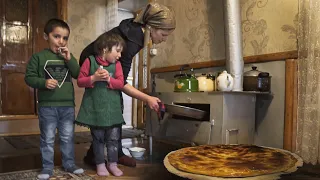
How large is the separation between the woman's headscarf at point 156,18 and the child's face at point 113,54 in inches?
11.0

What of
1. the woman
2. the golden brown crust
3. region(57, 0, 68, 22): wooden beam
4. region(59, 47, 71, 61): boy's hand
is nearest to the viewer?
the golden brown crust

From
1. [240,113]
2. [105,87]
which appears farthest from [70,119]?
[240,113]

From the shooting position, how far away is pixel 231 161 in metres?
1.03

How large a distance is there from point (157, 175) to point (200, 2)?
61.1 inches

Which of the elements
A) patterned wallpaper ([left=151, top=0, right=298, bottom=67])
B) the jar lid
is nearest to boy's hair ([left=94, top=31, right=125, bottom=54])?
the jar lid

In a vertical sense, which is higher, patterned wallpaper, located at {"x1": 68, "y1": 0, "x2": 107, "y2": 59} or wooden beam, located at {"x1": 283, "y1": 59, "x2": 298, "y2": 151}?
patterned wallpaper, located at {"x1": 68, "y1": 0, "x2": 107, "y2": 59}

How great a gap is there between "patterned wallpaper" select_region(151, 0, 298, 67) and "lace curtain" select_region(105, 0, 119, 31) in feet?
3.86

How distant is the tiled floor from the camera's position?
1512mm

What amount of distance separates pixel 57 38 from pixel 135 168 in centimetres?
89

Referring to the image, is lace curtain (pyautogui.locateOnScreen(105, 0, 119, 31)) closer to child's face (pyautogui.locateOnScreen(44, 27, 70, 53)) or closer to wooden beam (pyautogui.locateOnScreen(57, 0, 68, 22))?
wooden beam (pyautogui.locateOnScreen(57, 0, 68, 22))

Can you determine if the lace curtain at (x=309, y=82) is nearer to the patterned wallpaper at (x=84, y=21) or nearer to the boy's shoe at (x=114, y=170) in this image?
the boy's shoe at (x=114, y=170)

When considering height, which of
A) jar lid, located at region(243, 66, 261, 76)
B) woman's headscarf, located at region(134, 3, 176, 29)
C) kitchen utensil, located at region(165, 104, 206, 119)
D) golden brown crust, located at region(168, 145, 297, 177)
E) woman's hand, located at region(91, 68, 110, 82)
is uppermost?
woman's headscarf, located at region(134, 3, 176, 29)

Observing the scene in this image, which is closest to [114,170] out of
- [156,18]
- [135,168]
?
[135,168]

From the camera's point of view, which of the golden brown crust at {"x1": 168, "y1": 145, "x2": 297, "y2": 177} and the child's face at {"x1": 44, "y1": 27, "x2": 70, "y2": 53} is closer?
the golden brown crust at {"x1": 168, "y1": 145, "x2": 297, "y2": 177}
